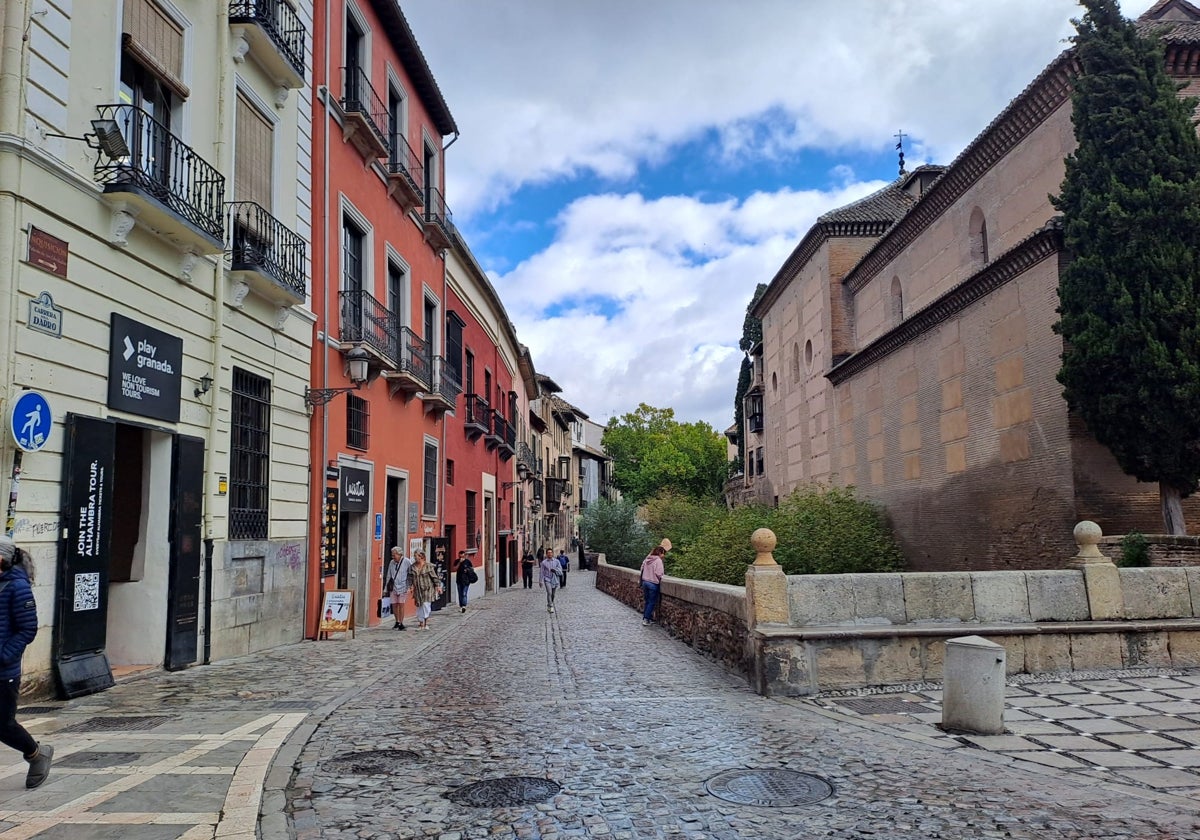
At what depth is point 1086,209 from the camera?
12914mm

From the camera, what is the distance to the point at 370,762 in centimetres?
595

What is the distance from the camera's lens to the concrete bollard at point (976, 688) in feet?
21.6

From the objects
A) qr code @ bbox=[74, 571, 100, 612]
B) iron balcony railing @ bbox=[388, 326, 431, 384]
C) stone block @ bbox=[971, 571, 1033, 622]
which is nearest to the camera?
qr code @ bbox=[74, 571, 100, 612]

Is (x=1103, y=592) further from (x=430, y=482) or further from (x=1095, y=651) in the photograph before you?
(x=430, y=482)

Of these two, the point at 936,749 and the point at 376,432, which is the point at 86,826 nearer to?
the point at 936,749

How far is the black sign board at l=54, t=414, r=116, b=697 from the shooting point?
7793 millimetres

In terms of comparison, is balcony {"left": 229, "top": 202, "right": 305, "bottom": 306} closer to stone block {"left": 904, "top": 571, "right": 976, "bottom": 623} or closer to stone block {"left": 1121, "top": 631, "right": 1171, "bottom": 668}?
stone block {"left": 904, "top": 571, "right": 976, "bottom": 623}

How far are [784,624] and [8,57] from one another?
865cm

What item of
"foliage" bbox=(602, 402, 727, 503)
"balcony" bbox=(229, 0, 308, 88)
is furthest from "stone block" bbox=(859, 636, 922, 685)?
"foliage" bbox=(602, 402, 727, 503)

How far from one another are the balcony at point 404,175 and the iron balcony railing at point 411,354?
2.79 meters

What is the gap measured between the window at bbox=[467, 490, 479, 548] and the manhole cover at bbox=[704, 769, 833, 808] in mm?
20628

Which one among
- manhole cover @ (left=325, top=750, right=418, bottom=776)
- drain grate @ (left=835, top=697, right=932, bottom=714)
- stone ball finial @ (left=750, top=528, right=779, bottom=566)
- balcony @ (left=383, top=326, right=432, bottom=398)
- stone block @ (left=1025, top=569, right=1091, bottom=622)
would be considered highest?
balcony @ (left=383, top=326, right=432, bottom=398)

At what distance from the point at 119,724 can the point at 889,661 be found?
22.5ft

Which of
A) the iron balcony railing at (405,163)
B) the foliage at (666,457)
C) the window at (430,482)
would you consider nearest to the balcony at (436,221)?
the iron balcony railing at (405,163)
